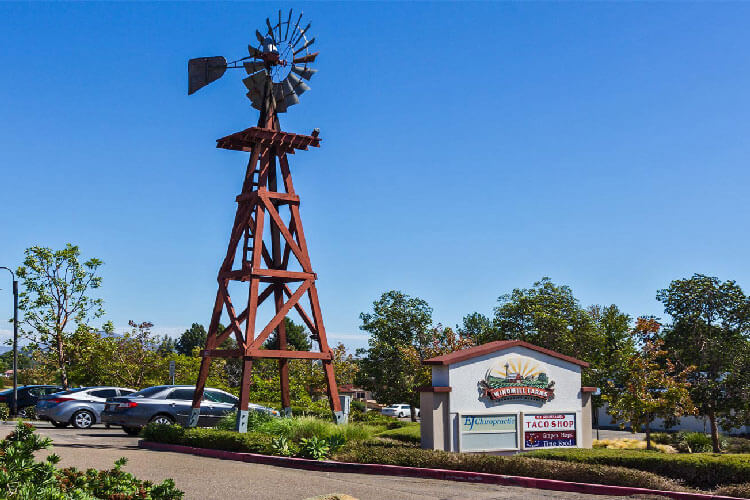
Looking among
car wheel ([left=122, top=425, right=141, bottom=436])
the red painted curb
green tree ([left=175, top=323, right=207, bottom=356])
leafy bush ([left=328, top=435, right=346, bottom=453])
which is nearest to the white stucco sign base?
leafy bush ([left=328, top=435, right=346, bottom=453])

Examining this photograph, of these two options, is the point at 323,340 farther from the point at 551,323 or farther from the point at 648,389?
the point at 551,323

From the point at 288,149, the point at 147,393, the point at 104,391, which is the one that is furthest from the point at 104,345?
the point at 288,149

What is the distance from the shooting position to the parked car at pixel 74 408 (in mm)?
26094

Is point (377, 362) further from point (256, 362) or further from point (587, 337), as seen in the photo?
point (256, 362)

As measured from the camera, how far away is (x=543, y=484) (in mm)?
13383

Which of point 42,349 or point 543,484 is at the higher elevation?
point 42,349

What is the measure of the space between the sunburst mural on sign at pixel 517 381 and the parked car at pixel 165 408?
718 cm

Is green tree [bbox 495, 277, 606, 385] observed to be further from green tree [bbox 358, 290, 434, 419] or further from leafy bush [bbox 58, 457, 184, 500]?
leafy bush [bbox 58, 457, 184, 500]

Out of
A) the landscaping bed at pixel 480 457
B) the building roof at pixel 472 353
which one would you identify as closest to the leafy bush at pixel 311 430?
the landscaping bed at pixel 480 457

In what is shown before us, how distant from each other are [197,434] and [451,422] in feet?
20.1

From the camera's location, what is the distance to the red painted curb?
12.5 m

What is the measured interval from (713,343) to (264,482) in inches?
902

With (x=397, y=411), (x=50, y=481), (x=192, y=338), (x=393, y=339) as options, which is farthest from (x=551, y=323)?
(x=192, y=338)

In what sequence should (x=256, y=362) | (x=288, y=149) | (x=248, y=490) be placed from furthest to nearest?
(x=256, y=362) < (x=288, y=149) < (x=248, y=490)
